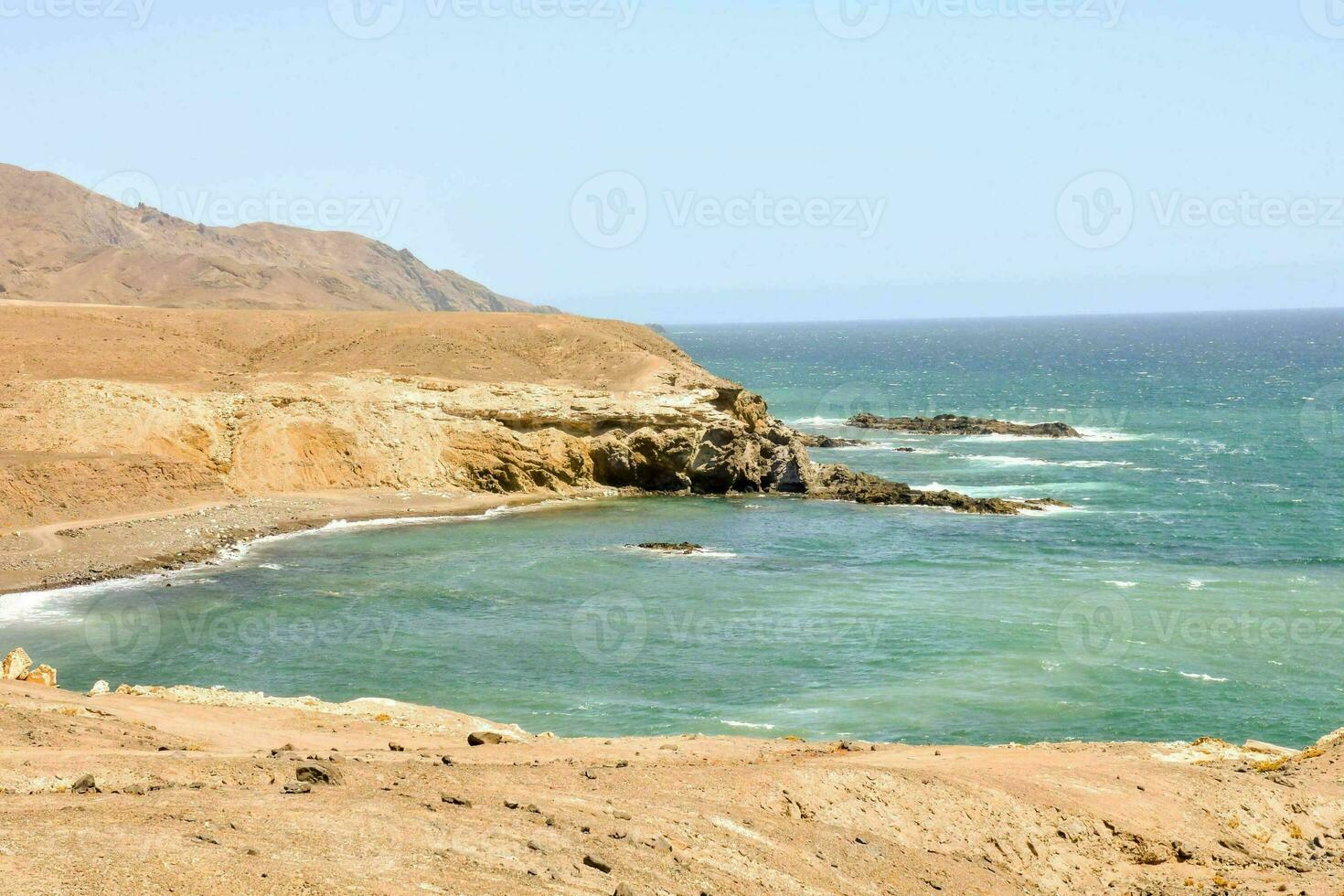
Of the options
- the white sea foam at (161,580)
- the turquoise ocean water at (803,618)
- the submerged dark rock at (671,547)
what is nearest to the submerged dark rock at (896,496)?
the turquoise ocean water at (803,618)

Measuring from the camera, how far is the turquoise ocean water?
24781 mm

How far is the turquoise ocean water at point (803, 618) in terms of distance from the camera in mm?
24781

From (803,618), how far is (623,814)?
19340 millimetres

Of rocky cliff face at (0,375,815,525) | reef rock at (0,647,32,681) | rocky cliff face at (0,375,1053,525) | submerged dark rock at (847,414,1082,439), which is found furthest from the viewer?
submerged dark rock at (847,414,1082,439)

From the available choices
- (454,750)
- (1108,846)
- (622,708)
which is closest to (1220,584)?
(622,708)

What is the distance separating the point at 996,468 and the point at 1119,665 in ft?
118

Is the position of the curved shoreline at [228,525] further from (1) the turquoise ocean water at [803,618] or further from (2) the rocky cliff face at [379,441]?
(2) the rocky cliff face at [379,441]

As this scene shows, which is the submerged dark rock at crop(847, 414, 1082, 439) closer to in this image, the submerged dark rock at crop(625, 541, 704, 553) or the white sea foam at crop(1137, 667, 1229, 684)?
the submerged dark rock at crop(625, 541, 704, 553)

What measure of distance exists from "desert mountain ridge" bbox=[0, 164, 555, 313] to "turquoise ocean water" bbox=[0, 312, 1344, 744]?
5671 centimetres

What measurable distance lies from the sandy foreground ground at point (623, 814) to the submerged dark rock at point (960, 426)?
195 feet

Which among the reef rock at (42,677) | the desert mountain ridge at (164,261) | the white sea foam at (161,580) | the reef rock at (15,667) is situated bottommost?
the white sea foam at (161,580)

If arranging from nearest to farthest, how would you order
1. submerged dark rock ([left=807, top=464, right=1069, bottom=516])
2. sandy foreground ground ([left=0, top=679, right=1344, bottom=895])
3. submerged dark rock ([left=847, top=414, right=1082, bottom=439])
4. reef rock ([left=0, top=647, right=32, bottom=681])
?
sandy foreground ground ([left=0, top=679, right=1344, bottom=895])
reef rock ([left=0, top=647, right=32, bottom=681])
submerged dark rock ([left=807, top=464, right=1069, bottom=516])
submerged dark rock ([left=847, top=414, right=1082, bottom=439])

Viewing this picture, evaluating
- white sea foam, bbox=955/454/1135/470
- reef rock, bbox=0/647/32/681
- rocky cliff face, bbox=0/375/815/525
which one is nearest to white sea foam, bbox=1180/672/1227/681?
reef rock, bbox=0/647/32/681

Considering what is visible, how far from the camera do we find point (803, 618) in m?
32.1
